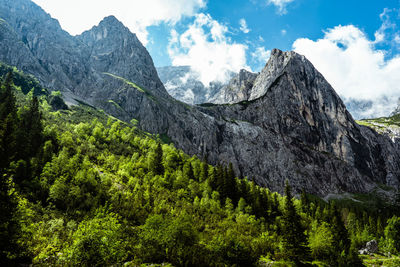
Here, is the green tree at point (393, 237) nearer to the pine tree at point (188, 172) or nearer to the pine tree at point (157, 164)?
the pine tree at point (188, 172)

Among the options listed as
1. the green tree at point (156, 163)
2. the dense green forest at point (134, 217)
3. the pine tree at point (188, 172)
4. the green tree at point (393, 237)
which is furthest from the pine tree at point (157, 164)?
the green tree at point (393, 237)

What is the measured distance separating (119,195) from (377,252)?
108678 mm

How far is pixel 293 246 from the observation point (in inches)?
2301

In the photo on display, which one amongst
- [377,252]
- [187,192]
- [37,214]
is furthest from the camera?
[377,252]

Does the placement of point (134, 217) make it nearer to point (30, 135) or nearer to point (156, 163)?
point (156, 163)

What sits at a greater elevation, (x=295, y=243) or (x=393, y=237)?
(x=295, y=243)

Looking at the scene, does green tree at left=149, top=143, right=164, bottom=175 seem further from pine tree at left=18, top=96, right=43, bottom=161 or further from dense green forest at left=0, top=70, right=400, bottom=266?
pine tree at left=18, top=96, right=43, bottom=161

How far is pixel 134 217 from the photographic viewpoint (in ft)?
194

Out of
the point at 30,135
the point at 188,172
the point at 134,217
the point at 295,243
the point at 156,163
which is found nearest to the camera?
the point at 295,243

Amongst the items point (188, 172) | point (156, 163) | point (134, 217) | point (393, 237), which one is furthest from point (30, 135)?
point (393, 237)

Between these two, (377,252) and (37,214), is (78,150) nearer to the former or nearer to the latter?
(37,214)

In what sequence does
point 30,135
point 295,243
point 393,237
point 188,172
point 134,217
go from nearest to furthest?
point 295,243, point 134,217, point 30,135, point 393,237, point 188,172

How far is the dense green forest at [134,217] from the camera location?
30911 millimetres

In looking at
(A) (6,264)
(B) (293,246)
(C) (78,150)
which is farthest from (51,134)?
(B) (293,246)
